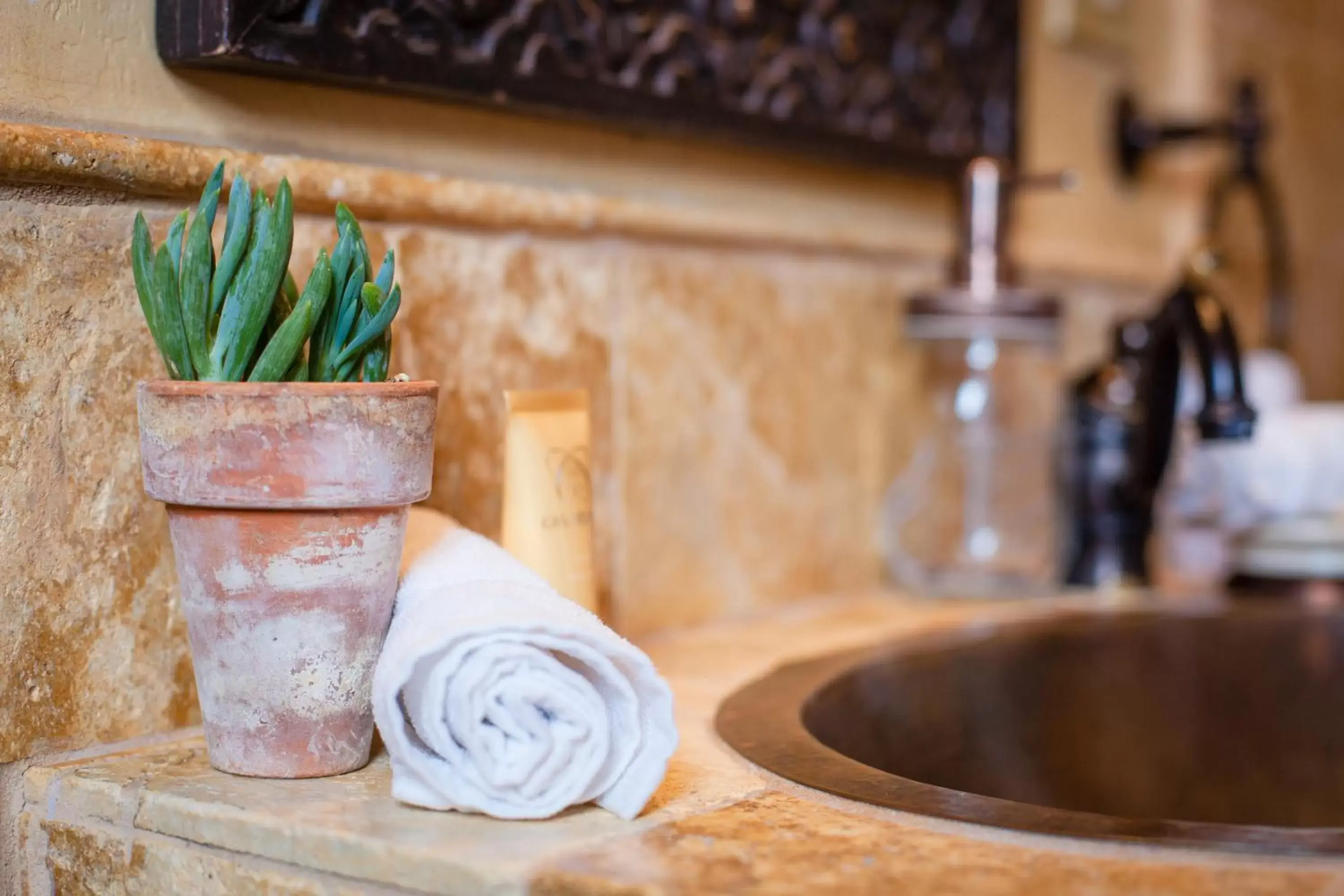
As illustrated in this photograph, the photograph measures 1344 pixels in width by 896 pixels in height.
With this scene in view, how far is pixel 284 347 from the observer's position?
56cm

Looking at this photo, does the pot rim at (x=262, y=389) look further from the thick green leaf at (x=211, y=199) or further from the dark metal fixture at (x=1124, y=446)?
the dark metal fixture at (x=1124, y=446)

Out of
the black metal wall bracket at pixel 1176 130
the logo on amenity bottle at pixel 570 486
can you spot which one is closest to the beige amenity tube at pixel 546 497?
the logo on amenity bottle at pixel 570 486

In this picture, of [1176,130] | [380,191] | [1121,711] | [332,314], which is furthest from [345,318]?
[1176,130]

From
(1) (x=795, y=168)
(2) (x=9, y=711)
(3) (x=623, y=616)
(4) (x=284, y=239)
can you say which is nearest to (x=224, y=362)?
(4) (x=284, y=239)

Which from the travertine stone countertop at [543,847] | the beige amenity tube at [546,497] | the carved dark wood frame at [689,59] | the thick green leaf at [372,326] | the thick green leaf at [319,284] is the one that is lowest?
the travertine stone countertop at [543,847]

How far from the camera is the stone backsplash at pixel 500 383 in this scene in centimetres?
61

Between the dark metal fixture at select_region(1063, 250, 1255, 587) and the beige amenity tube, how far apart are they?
1.57 ft

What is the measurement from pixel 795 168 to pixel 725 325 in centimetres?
15

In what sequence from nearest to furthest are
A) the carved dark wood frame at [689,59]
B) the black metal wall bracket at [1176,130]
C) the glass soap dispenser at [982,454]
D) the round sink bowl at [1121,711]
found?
1. the carved dark wood frame at [689,59]
2. the round sink bowl at [1121,711]
3. the glass soap dispenser at [982,454]
4. the black metal wall bracket at [1176,130]

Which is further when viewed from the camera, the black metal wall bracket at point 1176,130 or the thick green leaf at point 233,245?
the black metal wall bracket at point 1176,130

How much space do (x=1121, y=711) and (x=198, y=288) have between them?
0.75m

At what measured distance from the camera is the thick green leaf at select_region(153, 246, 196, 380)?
0.56 meters

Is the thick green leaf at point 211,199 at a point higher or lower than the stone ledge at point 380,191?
lower

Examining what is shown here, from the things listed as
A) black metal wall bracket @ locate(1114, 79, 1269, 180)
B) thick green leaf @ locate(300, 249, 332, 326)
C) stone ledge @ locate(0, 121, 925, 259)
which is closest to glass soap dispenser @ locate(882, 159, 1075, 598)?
stone ledge @ locate(0, 121, 925, 259)
